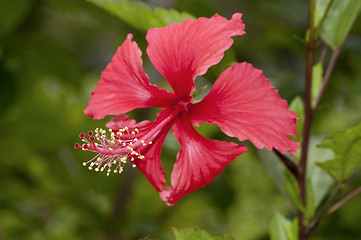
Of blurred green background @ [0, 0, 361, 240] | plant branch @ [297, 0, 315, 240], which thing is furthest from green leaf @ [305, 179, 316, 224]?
blurred green background @ [0, 0, 361, 240]

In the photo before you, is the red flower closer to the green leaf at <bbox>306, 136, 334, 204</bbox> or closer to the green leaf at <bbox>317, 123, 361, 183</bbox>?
Result: the green leaf at <bbox>317, 123, 361, 183</bbox>

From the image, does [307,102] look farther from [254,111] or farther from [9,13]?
[9,13]

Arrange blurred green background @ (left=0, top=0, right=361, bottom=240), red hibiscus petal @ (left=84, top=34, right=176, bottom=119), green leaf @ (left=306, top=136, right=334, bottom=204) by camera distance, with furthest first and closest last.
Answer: blurred green background @ (left=0, top=0, right=361, bottom=240)
green leaf @ (left=306, top=136, right=334, bottom=204)
red hibiscus petal @ (left=84, top=34, right=176, bottom=119)

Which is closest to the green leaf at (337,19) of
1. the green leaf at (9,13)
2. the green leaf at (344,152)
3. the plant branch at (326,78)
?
the plant branch at (326,78)

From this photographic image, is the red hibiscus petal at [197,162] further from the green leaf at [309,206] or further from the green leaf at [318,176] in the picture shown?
the green leaf at [318,176]

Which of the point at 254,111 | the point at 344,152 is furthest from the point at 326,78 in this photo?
the point at 254,111

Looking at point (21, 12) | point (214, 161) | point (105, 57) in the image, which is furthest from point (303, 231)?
point (105, 57)

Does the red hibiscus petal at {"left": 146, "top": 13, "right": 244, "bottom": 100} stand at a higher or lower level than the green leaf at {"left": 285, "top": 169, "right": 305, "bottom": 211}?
higher

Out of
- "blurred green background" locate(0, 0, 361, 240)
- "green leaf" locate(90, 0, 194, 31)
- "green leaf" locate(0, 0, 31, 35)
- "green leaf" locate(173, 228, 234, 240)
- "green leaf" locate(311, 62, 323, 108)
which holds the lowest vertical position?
"blurred green background" locate(0, 0, 361, 240)
